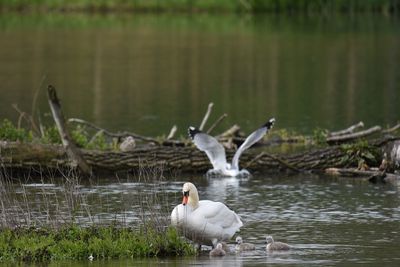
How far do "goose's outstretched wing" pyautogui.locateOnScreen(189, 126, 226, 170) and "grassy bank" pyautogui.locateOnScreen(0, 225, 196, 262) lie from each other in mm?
5960

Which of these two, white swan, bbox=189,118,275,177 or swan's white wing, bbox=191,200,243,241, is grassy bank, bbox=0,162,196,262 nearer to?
swan's white wing, bbox=191,200,243,241

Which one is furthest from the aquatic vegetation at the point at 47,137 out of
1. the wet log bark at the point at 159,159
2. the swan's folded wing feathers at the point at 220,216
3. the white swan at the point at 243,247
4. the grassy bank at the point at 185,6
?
the grassy bank at the point at 185,6

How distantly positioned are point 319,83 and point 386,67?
20.1ft

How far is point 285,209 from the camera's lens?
19156 millimetres

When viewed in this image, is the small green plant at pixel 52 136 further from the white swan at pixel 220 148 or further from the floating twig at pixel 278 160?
the floating twig at pixel 278 160

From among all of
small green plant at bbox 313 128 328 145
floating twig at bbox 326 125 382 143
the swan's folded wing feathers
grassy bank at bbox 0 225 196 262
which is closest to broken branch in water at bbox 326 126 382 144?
floating twig at bbox 326 125 382 143

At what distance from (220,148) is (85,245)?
6694mm

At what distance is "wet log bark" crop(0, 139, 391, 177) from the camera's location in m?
21.2

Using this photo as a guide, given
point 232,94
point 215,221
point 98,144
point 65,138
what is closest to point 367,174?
point 98,144

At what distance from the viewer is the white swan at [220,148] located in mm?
21203

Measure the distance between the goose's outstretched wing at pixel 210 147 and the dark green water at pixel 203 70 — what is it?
428 centimetres

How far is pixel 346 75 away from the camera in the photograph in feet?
154

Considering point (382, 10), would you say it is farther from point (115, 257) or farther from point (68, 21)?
point (115, 257)

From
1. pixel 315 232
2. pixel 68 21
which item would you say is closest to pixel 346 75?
pixel 315 232
